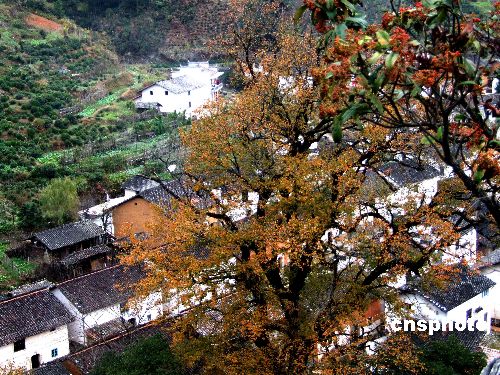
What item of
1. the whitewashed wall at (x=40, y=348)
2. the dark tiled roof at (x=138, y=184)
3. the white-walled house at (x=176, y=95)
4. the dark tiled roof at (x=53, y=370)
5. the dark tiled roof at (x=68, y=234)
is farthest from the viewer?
the white-walled house at (x=176, y=95)

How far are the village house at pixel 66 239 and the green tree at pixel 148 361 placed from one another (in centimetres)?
941

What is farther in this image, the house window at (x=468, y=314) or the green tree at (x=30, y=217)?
the green tree at (x=30, y=217)

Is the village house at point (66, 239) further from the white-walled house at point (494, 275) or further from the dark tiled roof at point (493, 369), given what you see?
the dark tiled roof at point (493, 369)

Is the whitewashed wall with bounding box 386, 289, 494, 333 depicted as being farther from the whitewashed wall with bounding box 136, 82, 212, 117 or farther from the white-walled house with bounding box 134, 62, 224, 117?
the whitewashed wall with bounding box 136, 82, 212, 117

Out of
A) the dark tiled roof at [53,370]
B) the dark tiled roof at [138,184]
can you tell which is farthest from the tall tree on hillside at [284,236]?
the dark tiled roof at [138,184]

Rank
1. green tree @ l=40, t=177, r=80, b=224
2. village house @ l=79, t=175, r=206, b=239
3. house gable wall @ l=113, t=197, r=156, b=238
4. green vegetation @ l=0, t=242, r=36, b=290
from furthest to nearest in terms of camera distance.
→ 1. house gable wall @ l=113, t=197, r=156, b=238
2. green tree @ l=40, t=177, r=80, b=224
3. village house @ l=79, t=175, r=206, b=239
4. green vegetation @ l=0, t=242, r=36, b=290

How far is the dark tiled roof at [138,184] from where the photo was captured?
2495cm

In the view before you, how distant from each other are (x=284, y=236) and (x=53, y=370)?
8713 millimetres

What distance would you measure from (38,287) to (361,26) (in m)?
15.7

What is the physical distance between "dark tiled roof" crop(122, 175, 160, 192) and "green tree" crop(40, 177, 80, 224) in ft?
6.59

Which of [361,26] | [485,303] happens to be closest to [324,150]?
[361,26]

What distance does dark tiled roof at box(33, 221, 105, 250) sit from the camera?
21578mm

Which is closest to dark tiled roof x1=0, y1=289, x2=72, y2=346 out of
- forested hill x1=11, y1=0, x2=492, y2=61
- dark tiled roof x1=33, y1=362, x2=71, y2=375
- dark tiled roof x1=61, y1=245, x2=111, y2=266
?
dark tiled roof x1=33, y1=362, x2=71, y2=375

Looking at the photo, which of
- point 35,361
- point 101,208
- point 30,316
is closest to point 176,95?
point 101,208
